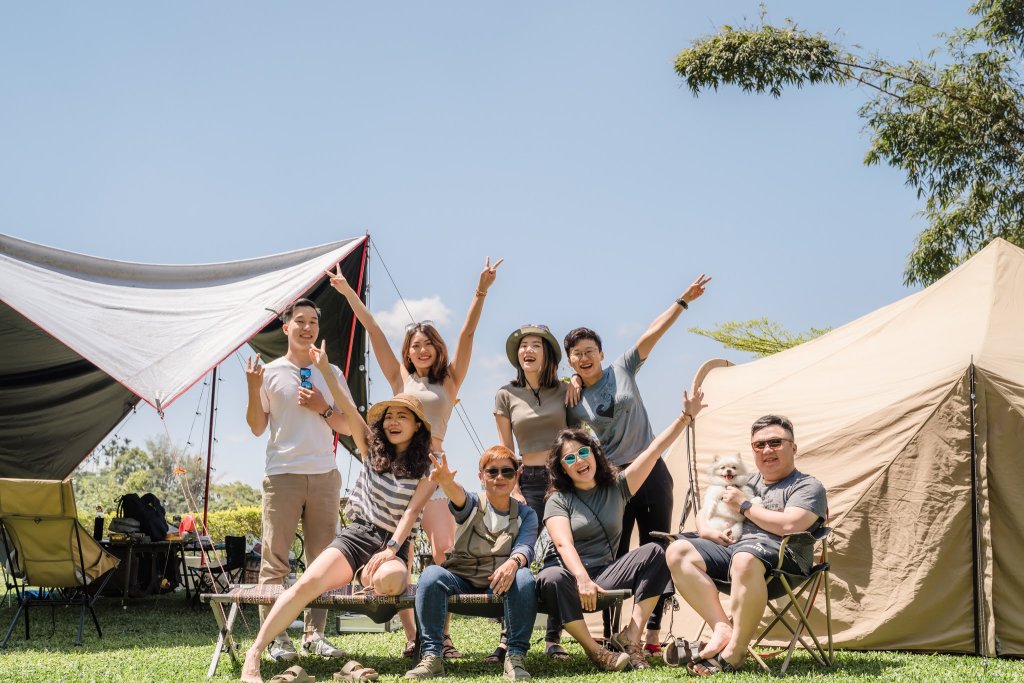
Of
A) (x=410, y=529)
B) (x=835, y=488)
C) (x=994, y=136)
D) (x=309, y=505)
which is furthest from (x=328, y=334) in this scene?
(x=994, y=136)

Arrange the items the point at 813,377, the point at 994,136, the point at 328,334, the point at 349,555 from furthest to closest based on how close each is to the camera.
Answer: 1. the point at 994,136
2. the point at 328,334
3. the point at 813,377
4. the point at 349,555

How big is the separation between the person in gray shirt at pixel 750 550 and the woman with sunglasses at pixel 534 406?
2.52 ft

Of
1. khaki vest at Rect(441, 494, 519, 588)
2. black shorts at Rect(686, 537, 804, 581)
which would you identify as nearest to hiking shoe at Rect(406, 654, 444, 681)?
khaki vest at Rect(441, 494, 519, 588)

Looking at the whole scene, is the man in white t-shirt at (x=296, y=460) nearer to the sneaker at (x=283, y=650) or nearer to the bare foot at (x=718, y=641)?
the sneaker at (x=283, y=650)

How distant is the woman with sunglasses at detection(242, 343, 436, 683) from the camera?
143 inches

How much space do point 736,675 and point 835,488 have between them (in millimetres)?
1404

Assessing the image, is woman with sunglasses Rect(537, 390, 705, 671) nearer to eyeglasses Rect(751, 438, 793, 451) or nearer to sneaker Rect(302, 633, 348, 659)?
eyeglasses Rect(751, 438, 793, 451)

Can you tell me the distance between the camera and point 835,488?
457 cm

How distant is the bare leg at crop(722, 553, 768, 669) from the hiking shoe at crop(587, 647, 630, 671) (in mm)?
A: 382

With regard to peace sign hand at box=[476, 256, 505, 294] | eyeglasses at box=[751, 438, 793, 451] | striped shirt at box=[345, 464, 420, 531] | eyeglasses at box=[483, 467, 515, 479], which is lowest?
striped shirt at box=[345, 464, 420, 531]

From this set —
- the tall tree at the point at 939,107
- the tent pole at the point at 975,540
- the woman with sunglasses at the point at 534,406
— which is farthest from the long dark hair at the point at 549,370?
the tall tree at the point at 939,107

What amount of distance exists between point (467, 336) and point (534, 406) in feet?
1.60

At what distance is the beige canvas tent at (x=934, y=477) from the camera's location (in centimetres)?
417

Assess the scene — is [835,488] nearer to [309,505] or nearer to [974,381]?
[974,381]
